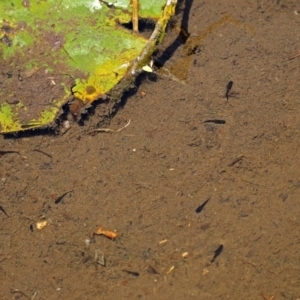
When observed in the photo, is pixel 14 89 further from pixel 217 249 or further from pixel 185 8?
pixel 217 249

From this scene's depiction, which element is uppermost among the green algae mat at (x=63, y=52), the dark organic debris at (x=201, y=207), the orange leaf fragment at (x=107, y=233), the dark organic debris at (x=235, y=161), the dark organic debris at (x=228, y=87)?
the green algae mat at (x=63, y=52)

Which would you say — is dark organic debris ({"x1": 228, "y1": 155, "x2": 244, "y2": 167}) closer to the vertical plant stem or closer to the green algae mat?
the green algae mat

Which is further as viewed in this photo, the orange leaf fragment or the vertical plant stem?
the vertical plant stem

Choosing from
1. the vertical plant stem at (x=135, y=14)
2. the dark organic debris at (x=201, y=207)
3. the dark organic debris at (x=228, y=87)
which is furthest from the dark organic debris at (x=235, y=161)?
the vertical plant stem at (x=135, y=14)

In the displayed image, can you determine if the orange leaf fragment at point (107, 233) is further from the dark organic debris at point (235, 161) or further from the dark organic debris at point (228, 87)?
the dark organic debris at point (228, 87)

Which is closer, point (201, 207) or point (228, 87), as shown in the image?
point (201, 207)

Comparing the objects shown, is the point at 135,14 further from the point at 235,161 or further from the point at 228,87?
the point at 235,161

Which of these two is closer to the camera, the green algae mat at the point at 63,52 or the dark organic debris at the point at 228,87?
the green algae mat at the point at 63,52

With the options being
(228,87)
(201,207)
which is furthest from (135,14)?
(201,207)

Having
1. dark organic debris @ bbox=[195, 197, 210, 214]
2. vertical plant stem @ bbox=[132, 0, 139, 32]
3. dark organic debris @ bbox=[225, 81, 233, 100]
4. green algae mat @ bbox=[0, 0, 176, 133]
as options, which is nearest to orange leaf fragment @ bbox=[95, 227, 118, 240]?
dark organic debris @ bbox=[195, 197, 210, 214]
